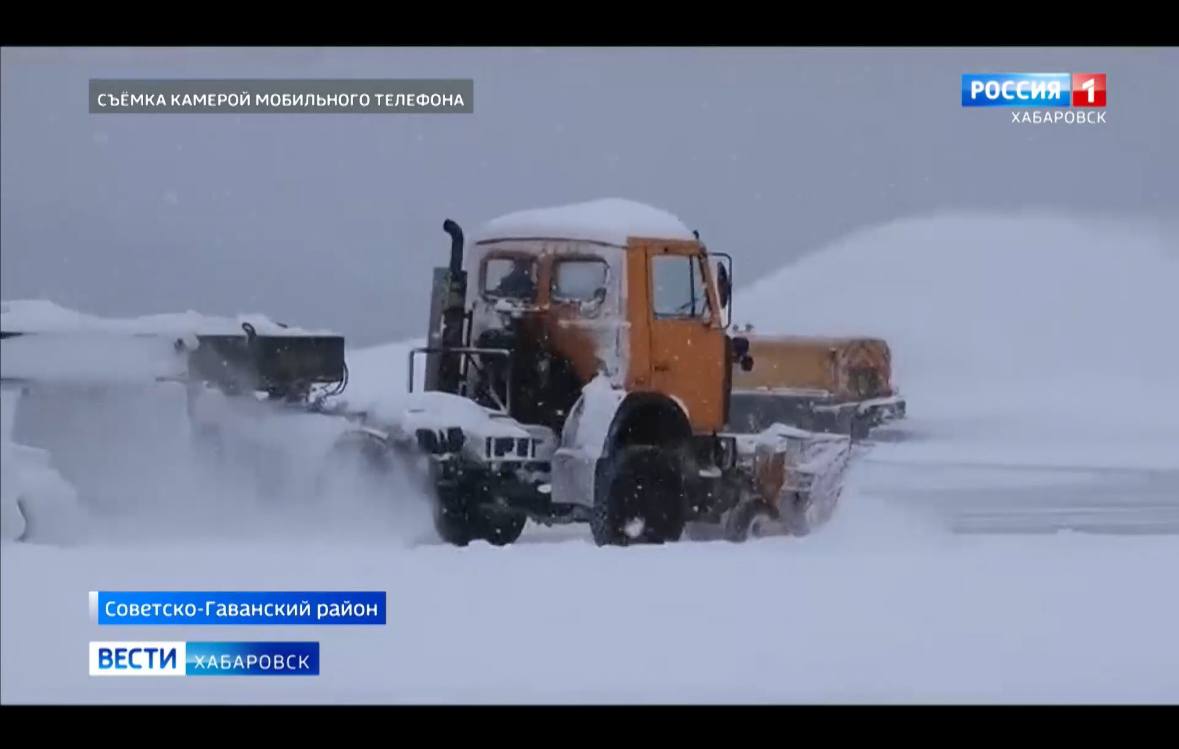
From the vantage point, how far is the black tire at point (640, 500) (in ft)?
11.6

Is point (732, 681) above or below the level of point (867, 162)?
below

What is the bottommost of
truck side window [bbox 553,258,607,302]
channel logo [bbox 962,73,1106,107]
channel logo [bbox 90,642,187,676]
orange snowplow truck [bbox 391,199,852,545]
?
channel logo [bbox 90,642,187,676]

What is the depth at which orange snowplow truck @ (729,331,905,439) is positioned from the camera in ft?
11.5

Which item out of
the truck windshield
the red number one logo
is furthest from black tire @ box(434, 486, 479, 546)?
the red number one logo

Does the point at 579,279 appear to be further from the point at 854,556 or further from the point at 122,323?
the point at 122,323

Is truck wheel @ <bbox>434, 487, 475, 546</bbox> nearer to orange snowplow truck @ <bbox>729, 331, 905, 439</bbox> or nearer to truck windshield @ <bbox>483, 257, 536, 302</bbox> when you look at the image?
truck windshield @ <bbox>483, 257, 536, 302</bbox>

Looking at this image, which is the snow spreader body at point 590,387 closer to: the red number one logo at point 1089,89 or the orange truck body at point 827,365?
the orange truck body at point 827,365

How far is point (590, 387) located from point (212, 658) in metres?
1.21

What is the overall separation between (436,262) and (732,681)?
4.41ft

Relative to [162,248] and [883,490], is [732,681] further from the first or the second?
[162,248]

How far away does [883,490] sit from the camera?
3.55 metres

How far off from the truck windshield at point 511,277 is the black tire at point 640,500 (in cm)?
50

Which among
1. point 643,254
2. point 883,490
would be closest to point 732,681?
point 883,490
